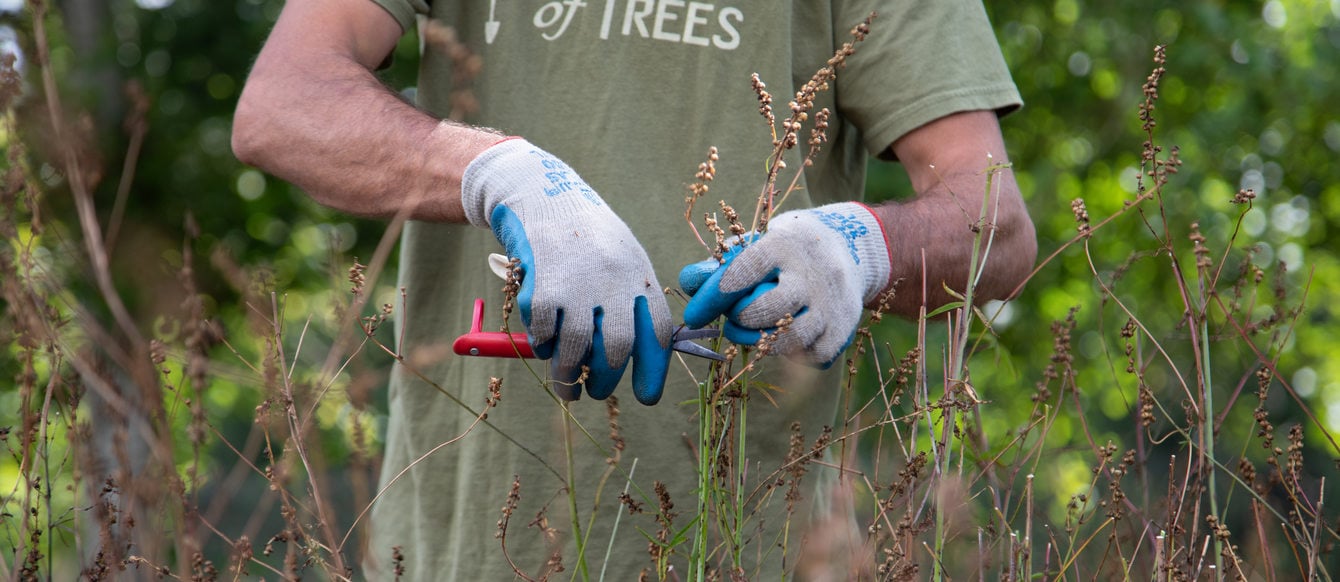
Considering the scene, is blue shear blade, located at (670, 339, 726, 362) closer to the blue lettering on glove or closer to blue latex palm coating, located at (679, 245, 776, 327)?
blue latex palm coating, located at (679, 245, 776, 327)

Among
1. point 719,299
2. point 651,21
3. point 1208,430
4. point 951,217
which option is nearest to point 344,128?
point 651,21

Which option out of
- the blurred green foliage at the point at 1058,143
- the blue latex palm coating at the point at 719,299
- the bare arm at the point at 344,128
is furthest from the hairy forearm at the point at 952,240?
the blurred green foliage at the point at 1058,143

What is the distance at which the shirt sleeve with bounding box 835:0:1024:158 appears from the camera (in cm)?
206

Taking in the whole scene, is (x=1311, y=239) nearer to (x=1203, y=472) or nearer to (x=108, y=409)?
(x=1203, y=472)

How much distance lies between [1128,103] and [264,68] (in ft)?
20.6

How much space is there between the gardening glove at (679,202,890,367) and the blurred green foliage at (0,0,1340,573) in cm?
427

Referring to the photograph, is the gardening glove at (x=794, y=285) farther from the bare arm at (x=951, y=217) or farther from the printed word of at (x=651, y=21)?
the printed word of at (x=651, y=21)

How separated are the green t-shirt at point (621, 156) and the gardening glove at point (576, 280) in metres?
0.46

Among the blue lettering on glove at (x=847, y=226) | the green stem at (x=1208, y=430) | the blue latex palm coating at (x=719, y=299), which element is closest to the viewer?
the green stem at (x=1208, y=430)

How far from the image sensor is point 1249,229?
8.99 m

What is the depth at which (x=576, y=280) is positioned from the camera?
1.47m

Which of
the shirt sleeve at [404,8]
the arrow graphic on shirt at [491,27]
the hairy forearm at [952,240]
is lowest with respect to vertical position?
the hairy forearm at [952,240]

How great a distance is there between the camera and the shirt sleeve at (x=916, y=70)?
2.06m

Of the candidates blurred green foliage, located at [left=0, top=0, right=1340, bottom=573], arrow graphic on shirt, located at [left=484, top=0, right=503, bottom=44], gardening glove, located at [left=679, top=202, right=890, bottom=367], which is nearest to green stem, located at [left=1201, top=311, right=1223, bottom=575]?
gardening glove, located at [left=679, top=202, right=890, bottom=367]
